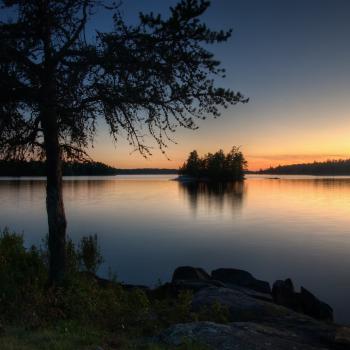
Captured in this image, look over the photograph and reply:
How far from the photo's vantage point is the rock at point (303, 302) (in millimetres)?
15430

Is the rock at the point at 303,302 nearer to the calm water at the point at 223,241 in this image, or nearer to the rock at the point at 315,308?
the rock at the point at 315,308

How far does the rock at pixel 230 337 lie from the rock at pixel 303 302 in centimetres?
762

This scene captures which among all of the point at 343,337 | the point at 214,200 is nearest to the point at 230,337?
the point at 343,337

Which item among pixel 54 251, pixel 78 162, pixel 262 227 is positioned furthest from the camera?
pixel 262 227

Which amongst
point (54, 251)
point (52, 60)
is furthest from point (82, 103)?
point (54, 251)

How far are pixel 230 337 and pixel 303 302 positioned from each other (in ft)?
32.3

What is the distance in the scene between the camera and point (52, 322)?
837 centimetres

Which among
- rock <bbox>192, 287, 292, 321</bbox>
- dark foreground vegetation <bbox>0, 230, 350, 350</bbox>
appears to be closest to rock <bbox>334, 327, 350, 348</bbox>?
dark foreground vegetation <bbox>0, 230, 350, 350</bbox>

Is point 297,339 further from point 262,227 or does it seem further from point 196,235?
point 262,227

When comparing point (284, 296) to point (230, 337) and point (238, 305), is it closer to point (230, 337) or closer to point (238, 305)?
point (238, 305)

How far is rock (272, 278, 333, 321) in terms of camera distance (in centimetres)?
1543

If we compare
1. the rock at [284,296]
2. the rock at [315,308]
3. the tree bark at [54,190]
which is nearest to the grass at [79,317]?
the tree bark at [54,190]

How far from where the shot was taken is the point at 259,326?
8750mm

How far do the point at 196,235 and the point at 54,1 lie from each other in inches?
1347
